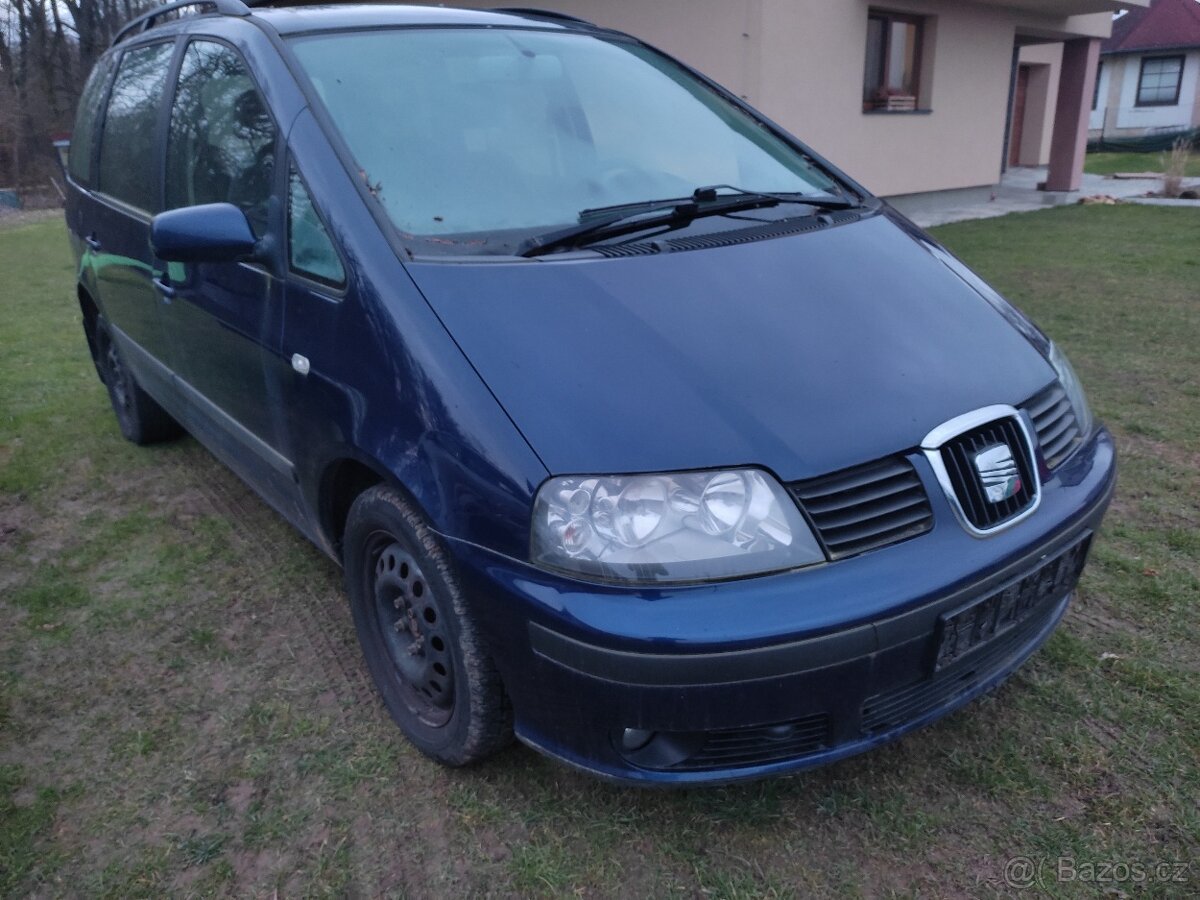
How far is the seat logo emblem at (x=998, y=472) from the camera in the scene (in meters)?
1.96

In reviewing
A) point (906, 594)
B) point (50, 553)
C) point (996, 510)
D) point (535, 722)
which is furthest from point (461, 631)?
point (50, 553)

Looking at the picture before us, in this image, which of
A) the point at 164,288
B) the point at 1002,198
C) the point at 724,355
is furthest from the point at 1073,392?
the point at 1002,198

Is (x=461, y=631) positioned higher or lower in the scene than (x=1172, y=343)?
higher

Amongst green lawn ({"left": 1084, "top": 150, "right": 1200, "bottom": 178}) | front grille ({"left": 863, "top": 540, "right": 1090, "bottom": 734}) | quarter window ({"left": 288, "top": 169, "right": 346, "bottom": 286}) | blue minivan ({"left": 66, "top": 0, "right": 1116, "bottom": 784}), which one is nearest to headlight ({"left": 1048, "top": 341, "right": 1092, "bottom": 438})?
blue minivan ({"left": 66, "top": 0, "right": 1116, "bottom": 784})

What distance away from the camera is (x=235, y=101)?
2.77 meters

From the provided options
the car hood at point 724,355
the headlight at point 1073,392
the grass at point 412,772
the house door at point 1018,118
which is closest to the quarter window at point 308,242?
the car hood at point 724,355

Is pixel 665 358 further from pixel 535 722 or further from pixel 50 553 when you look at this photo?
pixel 50 553

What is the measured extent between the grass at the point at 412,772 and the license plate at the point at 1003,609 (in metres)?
0.44

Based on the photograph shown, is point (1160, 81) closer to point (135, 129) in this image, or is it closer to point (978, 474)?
point (135, 129)

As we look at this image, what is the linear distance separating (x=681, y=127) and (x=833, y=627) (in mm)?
1834

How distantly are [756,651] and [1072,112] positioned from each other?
16.4m

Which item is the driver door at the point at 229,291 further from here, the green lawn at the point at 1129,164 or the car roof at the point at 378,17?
the green lawn at the point at 1129,164

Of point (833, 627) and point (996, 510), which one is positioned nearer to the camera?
point (833, 627)

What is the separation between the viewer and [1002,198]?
1505cm
